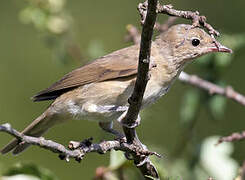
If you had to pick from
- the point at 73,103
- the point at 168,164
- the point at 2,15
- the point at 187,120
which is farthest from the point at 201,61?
the point at 2,15

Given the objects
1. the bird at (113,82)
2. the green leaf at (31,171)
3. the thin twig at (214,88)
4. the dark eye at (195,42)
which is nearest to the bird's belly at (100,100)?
the bird at (113,82)

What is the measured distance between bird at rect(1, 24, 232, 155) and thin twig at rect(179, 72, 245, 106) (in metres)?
0.35

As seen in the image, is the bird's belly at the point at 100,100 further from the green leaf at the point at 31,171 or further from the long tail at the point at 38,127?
the green leaf at the point at 31,171

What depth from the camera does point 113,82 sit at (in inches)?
173

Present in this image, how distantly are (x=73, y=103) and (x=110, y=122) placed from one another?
41cm

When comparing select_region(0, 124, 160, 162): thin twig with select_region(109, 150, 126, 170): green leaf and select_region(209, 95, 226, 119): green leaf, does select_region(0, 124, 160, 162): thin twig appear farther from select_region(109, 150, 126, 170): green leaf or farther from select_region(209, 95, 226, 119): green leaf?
select_region(209, 95, 226, 119): green leaf

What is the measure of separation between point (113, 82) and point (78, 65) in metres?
1.59

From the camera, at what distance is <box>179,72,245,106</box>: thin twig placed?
4.56m

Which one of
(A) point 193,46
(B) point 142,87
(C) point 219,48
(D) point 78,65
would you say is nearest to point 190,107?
(A) point 193,46

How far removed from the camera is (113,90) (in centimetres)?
429

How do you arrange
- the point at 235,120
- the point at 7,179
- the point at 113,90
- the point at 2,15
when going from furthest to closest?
1. the point at 2,15
2. the point at 235,120
3. the point at 113,90
4. the point at 7,179

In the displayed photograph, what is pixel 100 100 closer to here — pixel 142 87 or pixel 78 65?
pixel 142 87

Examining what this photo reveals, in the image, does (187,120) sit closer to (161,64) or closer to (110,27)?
(161,64)

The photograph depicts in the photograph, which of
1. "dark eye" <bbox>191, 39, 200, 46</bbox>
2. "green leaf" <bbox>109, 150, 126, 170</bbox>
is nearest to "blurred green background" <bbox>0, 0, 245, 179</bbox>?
"dark eye" <bbox>191, 39, 200, 46</bbox>
